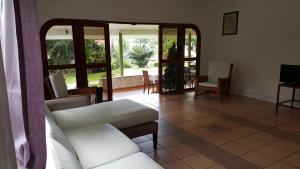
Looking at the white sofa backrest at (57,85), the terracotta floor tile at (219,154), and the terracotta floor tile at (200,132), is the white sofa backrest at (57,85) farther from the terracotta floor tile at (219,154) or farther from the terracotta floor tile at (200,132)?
the terracotta floor tile at (219,154)

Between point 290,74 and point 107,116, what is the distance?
3.55 metres

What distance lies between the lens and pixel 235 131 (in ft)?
10.5

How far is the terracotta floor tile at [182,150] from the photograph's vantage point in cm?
257

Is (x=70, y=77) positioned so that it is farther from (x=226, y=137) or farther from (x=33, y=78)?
(x=33, y=78)

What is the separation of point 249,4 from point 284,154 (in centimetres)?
363

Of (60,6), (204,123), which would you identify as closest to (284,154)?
(204,123)

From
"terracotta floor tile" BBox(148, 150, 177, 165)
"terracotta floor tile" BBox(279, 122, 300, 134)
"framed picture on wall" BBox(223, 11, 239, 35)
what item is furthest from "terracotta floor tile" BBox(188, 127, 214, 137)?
"framed picture on wall" BBox(223, 11, 239, 35)

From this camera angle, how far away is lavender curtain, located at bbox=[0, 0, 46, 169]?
2.86 ft

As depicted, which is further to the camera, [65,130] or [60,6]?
[60,6]

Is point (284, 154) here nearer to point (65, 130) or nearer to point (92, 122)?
point (92, 122)

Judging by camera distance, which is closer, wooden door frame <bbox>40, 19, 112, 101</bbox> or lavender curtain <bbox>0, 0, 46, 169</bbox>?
lavender curtain <bbox>0, 0, 46, 169</bbox>

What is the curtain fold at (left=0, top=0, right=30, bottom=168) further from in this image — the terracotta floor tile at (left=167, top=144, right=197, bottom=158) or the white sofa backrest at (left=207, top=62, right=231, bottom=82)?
the white sofa backrest at (left=207, top=62, right=231, bottom=82)

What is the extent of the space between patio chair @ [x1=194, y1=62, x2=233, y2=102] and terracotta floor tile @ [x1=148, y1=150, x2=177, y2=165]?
2.57 m

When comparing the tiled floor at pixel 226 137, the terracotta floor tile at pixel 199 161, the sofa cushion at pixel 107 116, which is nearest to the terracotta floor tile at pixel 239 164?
the tiled floor at pixel 226 137
